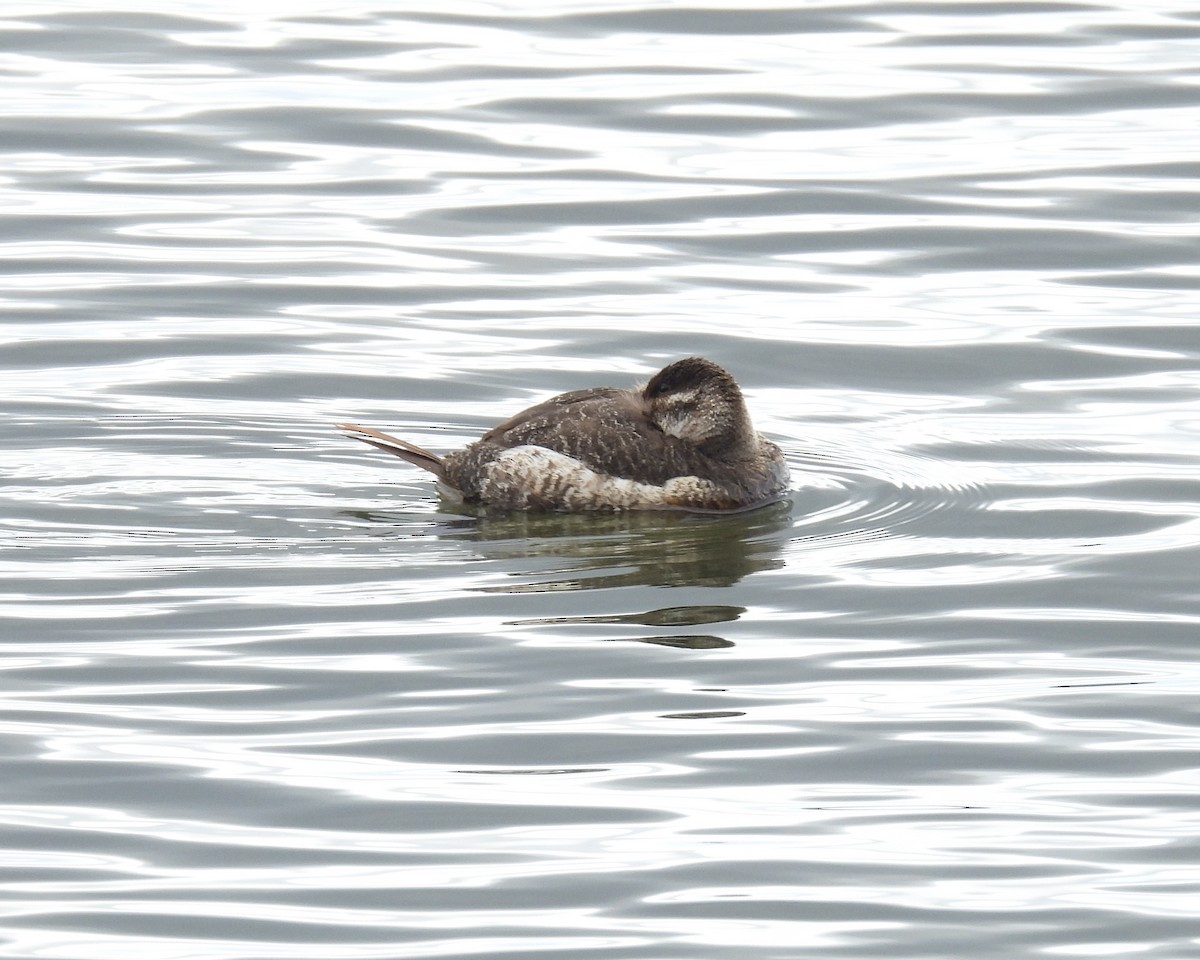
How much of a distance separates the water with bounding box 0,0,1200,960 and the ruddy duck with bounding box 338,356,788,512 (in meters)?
0.13

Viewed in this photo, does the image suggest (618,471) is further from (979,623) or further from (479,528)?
(979,623)

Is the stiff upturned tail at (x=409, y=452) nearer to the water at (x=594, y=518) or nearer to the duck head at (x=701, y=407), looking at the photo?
the water at (x=594, y=518)

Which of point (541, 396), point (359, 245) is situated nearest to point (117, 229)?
point (359, 245)

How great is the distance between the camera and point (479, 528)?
10.2 meters

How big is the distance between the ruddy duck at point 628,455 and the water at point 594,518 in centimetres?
13

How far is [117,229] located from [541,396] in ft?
15.1

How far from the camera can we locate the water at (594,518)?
21.1 feet

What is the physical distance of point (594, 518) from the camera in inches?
412

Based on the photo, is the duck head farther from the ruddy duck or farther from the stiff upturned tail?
the stiff upturned tail

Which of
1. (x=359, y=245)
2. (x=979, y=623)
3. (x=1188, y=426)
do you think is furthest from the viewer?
(x=359, y=245)

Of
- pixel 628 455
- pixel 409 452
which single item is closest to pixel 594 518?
pixel 628 455

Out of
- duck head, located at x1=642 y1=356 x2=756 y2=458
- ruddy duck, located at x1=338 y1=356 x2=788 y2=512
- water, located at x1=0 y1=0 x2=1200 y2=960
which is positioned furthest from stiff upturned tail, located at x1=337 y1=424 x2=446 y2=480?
duck head, located at x1=642 y1=356 x2=756 y2=458

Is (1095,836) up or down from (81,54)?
down

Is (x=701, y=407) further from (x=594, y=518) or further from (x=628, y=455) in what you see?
(x=594, y=518)
